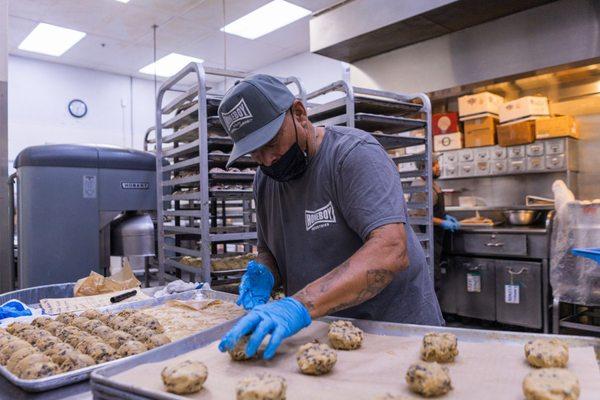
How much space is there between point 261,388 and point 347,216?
65cm

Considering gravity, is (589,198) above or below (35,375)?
above

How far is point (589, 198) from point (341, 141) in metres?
3.94

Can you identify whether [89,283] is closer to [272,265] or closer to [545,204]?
[272,265]

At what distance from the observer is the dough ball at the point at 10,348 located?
43.3 inches

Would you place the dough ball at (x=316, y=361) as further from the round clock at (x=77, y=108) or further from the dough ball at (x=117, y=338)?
the round clock at (x=77, y=108)

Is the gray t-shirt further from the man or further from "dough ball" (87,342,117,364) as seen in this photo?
"dough ball" (87,342,117,364)

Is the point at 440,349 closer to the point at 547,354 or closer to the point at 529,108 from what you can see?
the point at 547,354

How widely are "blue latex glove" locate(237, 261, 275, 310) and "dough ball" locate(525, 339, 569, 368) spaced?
84cm

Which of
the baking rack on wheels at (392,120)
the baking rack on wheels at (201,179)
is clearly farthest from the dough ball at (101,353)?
the baking rack on wheels at (392,120)

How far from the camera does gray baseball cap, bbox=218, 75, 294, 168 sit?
4.38 feet

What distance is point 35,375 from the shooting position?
3.08ft

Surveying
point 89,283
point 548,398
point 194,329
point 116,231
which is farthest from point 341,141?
point 116,231

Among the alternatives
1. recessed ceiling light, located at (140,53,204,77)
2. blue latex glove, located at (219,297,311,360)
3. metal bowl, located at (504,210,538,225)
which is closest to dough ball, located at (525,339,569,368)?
blue latex glove, located at (219,297,311,360)

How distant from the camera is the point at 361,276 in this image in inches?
47.8
